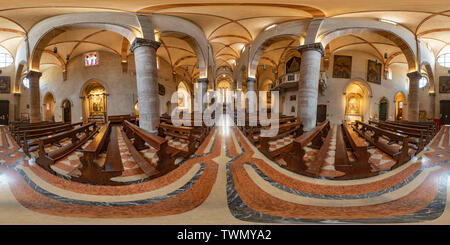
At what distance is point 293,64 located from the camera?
15.7 meters

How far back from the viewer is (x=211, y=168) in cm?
286

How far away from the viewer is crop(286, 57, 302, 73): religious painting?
1524cm

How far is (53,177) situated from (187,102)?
21866 mm

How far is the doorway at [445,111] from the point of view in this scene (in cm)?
1484

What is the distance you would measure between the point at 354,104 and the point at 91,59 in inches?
989

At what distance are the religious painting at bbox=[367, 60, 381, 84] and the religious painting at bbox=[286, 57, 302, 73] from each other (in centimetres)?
622

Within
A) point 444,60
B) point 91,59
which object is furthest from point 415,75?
point 91,59

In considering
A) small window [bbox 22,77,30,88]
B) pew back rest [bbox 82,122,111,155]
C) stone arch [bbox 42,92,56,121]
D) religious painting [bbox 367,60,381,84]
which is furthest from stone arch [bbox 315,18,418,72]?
stone arch [bbox 42,92,56,121]

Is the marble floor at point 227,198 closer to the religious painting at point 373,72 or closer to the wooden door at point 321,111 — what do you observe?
the wooden door at point 321,111

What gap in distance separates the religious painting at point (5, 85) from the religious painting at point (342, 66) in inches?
799

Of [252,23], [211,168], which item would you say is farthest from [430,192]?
[252,23]

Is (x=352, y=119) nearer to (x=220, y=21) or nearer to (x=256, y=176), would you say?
(x=220, y=21)

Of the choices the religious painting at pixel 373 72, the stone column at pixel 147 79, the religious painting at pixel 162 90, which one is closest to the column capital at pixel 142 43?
the stone column at pixel 147 79

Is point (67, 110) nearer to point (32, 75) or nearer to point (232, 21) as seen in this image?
point (32, 75)
